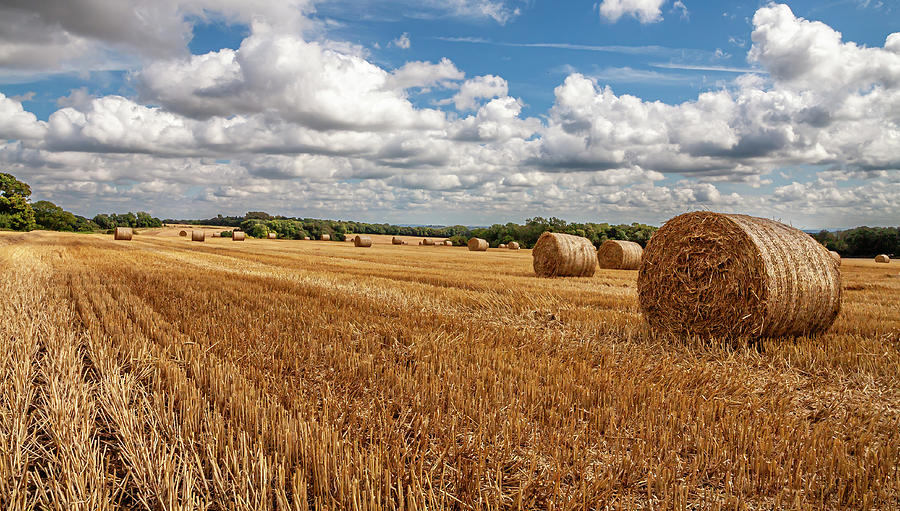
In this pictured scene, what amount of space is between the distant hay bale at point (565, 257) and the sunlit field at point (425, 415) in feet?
34.4

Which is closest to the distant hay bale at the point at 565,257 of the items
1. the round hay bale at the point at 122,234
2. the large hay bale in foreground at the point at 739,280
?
the large hay bale in foreground at the point at 739,280

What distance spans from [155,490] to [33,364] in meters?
3.12

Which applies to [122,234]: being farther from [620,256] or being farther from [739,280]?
[739,280]

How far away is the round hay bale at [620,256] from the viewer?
2392 centimetres

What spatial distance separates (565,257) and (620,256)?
7392mm

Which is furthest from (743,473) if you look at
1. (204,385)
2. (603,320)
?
(603,320)

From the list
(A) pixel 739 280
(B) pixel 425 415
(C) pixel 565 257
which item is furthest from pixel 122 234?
(B) pixel 425 415

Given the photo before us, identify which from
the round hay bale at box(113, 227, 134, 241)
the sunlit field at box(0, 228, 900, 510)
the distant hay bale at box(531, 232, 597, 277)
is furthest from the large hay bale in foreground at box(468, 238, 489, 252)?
the sunlit field at box(0, 228, 900, 510)

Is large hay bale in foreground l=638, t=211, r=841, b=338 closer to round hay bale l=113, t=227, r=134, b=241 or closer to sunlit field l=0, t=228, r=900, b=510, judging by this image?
sunlit field l=0, t=228, r=900, b=510

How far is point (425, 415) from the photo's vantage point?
12.2 ft

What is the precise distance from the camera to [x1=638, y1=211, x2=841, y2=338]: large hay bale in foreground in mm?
6926

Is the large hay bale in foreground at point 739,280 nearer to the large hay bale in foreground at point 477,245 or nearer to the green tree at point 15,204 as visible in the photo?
the large hay bale in foreground at point 477,245

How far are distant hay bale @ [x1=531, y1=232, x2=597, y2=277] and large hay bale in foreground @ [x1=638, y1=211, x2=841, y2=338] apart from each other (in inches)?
370

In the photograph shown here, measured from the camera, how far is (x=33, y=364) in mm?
4766
